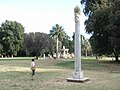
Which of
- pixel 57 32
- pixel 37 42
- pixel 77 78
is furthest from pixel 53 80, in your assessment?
pixel 57 32

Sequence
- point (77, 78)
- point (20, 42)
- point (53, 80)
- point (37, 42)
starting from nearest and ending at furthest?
1. point (77, 78)
2. point (53, 80)
3. point (37, 42)
4. point (20, 42)

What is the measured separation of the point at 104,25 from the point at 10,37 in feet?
188

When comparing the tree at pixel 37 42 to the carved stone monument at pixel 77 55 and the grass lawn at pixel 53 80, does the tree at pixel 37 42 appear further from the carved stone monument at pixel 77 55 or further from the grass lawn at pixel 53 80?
the carved stone monument at pixel 77 55

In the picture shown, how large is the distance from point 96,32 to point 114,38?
7390 mm

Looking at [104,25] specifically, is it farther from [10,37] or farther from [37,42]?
[10,37]

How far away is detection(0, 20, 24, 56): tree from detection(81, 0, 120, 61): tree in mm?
48147

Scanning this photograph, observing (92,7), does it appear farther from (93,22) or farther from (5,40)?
(5,40)

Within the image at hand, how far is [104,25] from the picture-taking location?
44750 mm

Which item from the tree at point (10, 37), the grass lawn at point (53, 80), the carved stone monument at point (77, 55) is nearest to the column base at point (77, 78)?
the carved stone monument at point (77, 55)

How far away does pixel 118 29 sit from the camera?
130 feet

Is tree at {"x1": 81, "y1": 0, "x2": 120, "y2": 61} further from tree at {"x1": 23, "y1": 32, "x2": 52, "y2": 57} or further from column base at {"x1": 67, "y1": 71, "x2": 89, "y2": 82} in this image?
tree at {"x1": 23, "y1": 32, "x2": 52, "y2": 57}

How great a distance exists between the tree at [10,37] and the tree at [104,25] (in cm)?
4815

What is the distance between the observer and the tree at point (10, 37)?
95562mm

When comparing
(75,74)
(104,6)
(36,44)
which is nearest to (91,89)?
(75,74)
